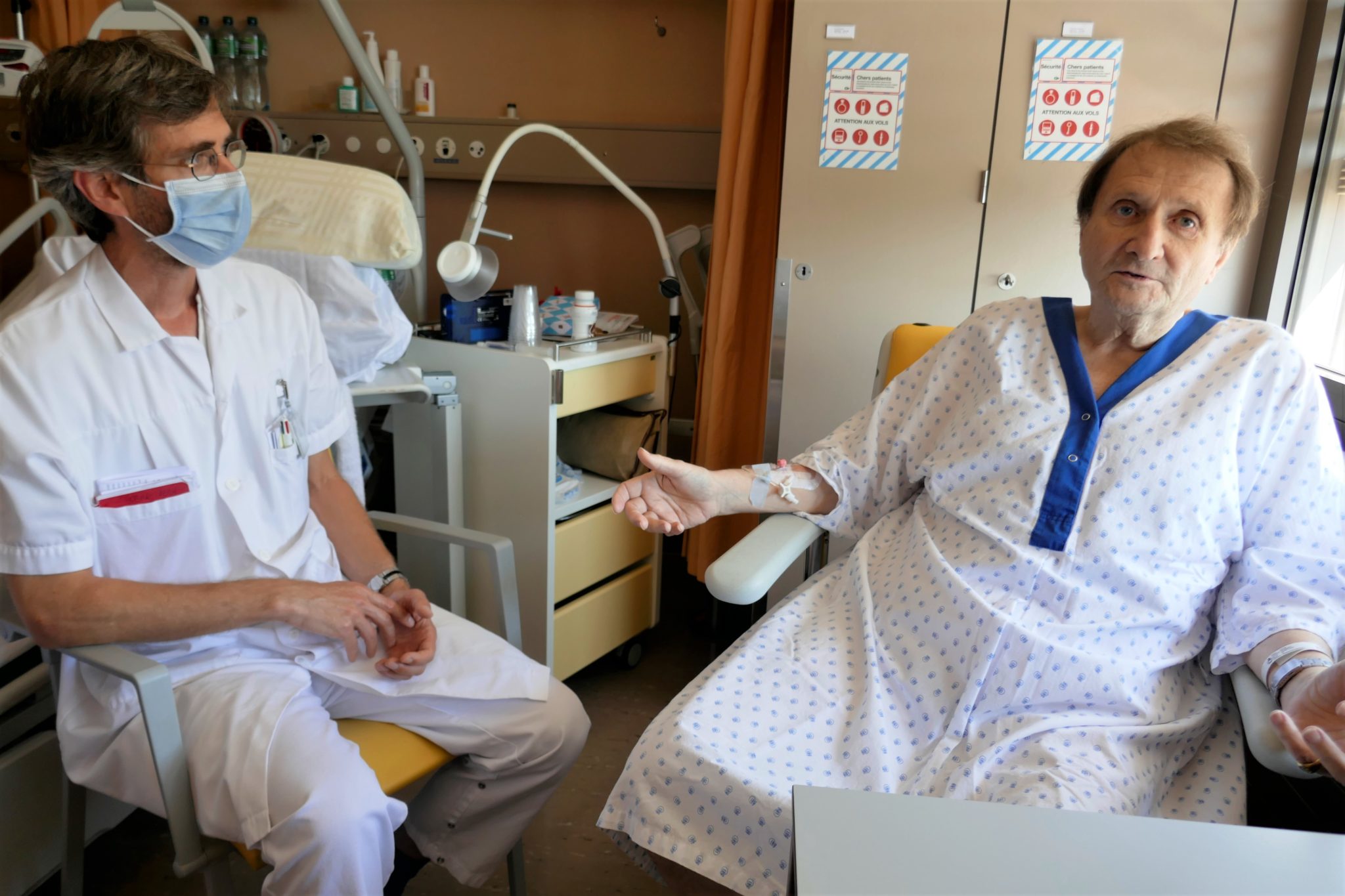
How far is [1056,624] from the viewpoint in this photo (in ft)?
4.22

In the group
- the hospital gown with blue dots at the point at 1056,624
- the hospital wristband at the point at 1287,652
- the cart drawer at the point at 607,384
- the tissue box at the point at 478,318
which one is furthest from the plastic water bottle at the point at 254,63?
the hospital wristband at the point at 1287,652

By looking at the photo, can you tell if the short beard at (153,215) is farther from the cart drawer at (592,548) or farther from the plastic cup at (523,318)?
the cart drawer at (592,548)

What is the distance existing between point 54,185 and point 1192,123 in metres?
1.63

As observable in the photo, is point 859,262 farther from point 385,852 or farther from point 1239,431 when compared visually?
point 385,852

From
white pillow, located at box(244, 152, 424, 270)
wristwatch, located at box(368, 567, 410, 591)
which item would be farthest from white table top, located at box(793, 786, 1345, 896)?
white pillow, located at box(244, 152, 424, 270)

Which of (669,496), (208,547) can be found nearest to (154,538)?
(208,547)

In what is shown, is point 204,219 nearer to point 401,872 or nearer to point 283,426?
point 283,426

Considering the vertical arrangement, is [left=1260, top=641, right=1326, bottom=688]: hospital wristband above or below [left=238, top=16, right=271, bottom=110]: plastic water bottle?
below

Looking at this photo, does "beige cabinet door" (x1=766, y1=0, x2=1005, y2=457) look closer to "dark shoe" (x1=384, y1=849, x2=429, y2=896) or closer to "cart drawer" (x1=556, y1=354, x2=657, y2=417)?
"cart drawer" (x1=556, y1=354, x2=657, y2=417)

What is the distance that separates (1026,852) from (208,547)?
3.75 feet

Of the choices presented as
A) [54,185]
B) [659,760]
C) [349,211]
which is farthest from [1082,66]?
[54,185]

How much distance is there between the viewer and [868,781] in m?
1.17

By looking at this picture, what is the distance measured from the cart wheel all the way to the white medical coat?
3.21ft

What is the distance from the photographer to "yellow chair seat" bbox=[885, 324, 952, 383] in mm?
1776
